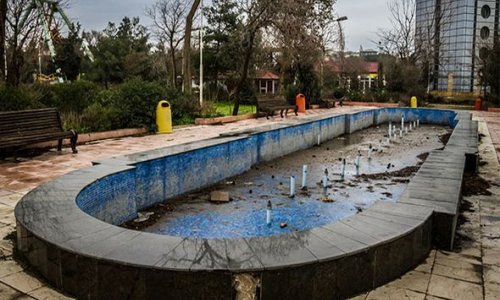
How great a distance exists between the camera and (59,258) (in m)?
3.09

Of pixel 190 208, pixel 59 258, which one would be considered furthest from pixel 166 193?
pixel 59 258

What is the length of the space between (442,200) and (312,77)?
2029cm

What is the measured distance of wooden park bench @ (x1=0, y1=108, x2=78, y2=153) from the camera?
7987mm

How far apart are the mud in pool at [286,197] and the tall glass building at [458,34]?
105 ft

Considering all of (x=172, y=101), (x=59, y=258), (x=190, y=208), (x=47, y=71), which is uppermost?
(x=47, y=71)

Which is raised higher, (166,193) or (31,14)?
(31,14)

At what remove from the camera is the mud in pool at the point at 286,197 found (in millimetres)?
5590

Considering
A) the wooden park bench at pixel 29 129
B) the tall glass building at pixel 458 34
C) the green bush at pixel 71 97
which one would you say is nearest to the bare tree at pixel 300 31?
the green bush at pixel 71 97

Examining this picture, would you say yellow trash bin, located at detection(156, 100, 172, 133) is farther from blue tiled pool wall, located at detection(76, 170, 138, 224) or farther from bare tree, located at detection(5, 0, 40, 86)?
blue tiled pool wall, located at detection(76, 170, 138, 224)

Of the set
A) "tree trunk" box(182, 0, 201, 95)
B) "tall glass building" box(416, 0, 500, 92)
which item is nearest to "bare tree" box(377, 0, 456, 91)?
"tall glass building" box(416, 0, 500, 92)

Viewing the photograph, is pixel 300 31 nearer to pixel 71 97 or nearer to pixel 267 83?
pixel 71 97

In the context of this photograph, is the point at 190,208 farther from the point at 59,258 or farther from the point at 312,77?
the point at 312,77

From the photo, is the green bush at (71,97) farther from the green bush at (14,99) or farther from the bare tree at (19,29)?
the green bush at (14,99)

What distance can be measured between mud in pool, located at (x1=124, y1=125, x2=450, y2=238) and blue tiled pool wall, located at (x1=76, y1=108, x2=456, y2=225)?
7.4 inches
